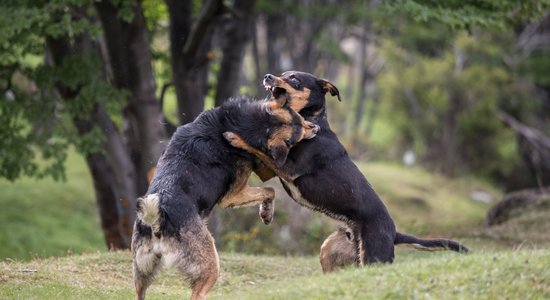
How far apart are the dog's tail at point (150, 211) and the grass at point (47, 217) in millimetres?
13913

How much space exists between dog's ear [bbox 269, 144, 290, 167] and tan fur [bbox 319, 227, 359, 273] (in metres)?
1.02

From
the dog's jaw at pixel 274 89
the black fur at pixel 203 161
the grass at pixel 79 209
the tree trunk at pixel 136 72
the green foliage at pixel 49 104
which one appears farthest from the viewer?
the grass at pixel 79 209

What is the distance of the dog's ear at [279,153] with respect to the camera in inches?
344

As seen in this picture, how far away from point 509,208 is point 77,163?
46.2 feet

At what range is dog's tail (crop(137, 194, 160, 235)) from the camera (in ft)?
25.1

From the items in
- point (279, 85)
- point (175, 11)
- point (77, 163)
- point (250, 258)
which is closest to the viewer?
point (279, 85)

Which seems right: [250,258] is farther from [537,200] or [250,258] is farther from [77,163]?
[77,163]

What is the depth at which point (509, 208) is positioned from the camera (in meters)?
19.3

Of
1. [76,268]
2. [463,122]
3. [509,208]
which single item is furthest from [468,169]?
[76,268]

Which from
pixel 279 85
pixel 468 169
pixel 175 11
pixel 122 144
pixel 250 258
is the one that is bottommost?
pixel 468 169

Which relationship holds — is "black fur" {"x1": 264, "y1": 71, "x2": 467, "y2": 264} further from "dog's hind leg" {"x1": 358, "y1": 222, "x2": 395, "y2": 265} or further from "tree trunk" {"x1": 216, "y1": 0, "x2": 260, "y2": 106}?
"tree trunk" {"x1": 216, "y1": 0, "x2": 260, "y2": 106}

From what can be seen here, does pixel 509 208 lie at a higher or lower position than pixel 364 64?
lower

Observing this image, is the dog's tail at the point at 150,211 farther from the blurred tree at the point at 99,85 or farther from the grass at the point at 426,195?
the grass at the point at 426,195

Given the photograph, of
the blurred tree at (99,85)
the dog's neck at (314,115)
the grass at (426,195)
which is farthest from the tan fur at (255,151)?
the grass at (426,195)
